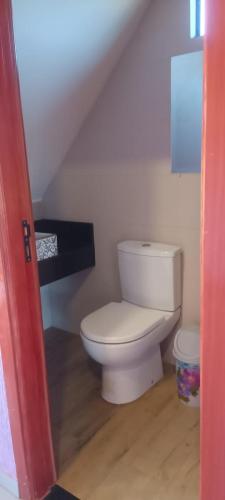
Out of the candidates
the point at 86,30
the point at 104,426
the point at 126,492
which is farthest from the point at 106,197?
the point at 126,492

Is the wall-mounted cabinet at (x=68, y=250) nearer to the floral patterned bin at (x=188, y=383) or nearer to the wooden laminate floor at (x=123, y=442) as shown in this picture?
the wooden laminate floor at (x=123, y=442)

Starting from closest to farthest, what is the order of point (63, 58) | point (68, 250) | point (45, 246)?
1. point (63, 58)
2. point (45, 246)
3. point (68, 250)

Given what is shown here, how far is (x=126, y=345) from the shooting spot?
5.93ft

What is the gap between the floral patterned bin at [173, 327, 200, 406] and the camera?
1.86 metres

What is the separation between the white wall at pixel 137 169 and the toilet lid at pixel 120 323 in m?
0.26

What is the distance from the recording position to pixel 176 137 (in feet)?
6.57

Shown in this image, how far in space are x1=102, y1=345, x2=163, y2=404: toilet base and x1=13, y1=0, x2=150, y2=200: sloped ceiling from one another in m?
1.29

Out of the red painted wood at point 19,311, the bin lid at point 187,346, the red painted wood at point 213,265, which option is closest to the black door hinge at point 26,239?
the red painted wood at point 19,311

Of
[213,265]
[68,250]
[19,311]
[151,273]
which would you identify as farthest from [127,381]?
[213,265]

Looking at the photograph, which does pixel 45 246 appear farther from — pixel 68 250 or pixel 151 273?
pixel 151 273

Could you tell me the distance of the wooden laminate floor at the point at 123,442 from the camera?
1508 millimetres

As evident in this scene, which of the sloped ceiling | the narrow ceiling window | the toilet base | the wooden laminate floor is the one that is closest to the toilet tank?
the toilet base

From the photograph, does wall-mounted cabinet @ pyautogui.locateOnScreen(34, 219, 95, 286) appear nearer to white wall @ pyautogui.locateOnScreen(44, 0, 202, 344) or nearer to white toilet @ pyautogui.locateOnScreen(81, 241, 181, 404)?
white wall @ pyautogui.locateOnScreen(44, 0, 202, 344)

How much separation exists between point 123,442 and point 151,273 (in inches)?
33.3
